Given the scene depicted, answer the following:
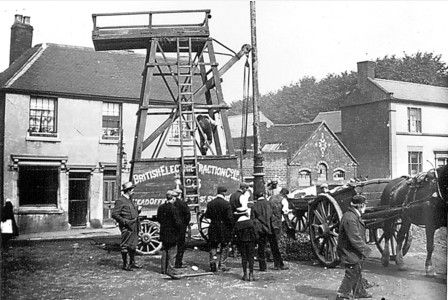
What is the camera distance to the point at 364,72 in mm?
31859

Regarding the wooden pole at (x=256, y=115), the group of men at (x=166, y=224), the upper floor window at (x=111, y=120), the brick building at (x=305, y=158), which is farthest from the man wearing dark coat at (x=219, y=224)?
the brick building at (x=305, y=158)

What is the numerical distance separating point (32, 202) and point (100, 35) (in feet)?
18.7

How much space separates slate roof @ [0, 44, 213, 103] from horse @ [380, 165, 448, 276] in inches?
491

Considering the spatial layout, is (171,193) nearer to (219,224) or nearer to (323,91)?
(219,224)

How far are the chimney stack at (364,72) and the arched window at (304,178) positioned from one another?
8031mm

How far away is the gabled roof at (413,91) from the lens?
76.7 feet

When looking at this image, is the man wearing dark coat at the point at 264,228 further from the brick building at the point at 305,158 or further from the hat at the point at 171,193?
the brick building at the point at 305,158

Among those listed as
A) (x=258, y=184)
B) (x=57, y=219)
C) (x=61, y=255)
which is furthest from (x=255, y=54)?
(x=57, y=219)

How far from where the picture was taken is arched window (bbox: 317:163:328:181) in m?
28.5

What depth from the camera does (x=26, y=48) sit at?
19422mm

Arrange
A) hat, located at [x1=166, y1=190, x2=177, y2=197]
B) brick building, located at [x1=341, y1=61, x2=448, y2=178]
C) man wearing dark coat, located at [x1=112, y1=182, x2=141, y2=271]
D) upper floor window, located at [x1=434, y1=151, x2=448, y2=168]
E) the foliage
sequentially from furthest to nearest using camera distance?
the foliage < brick building, located at [x1=341, y1=61, x2=448, y2=178] < man wearing dark coat, located at [x1=112, y1=182, x2=141, y2=271] < hat, located at [x1=166, y1=190, x2=177, y2=197] < upper floor window, located at [x1=434, y1=151, x2=448, y2=168]

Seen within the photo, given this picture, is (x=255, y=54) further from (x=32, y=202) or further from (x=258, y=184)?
(x=32, y=202)

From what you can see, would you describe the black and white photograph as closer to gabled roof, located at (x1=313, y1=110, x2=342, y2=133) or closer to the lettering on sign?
the lettering on sign

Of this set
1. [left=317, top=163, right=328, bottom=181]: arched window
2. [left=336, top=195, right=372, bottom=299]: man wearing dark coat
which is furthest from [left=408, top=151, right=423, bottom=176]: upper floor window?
[left=336, top=195, right=372, bottom=299]: man wearing dark coat
